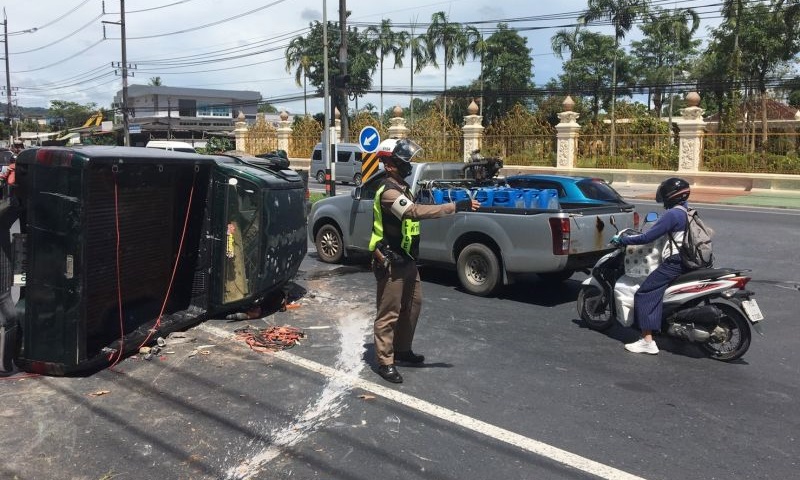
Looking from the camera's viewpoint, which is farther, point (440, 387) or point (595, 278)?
point (595, 278)

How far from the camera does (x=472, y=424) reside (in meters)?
4.19

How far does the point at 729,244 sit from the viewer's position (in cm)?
1222

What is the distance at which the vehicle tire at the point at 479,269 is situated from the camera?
7625mm

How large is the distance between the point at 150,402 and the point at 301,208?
122 inches

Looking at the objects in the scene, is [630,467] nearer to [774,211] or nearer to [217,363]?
[217,363]

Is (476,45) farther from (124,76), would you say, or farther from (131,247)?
(131,247)

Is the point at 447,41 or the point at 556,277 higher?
the point at 447,41

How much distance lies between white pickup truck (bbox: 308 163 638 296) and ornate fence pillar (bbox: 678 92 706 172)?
780 inches

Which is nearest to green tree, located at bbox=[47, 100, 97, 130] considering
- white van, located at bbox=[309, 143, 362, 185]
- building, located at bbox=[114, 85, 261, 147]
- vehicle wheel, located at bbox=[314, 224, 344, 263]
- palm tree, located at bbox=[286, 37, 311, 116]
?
building, located at bbox=[114, 85, 261, 147]

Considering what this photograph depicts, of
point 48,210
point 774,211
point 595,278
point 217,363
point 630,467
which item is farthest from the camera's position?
point 774,211

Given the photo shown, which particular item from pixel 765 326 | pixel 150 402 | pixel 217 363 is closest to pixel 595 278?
pixel 765 326

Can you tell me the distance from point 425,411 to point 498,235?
350 centimetres

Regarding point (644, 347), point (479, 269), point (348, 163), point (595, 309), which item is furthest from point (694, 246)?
point (348, 163)

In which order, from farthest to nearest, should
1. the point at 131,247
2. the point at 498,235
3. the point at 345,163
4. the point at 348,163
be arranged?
1. the point at 345,163
2. the point at 348,163
3. the point at 498,235
4. the point at 131,247
